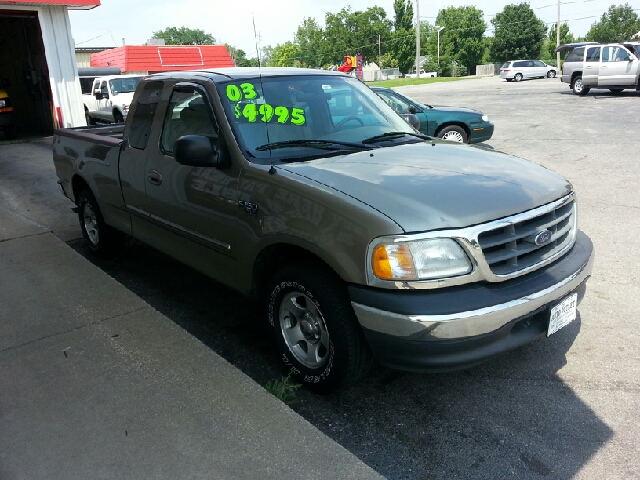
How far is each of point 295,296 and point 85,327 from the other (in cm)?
164

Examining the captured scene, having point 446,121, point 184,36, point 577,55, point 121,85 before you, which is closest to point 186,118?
point 446,121

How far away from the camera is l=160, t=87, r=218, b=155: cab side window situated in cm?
397

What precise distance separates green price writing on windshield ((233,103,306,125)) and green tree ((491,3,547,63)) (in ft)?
276

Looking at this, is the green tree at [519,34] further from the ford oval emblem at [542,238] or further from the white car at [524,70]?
the ford oval emblem at [542,238]

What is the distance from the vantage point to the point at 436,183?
3152 millimetres

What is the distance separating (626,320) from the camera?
4195 millimetres

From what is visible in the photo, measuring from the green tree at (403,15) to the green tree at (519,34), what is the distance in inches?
633

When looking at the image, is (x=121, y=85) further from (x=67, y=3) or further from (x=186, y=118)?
(x=186, y=118)

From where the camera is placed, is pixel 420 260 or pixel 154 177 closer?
pixel 420 260

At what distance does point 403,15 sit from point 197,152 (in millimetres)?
97634

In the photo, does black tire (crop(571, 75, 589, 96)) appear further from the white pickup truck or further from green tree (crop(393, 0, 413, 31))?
green tree (crop(393, 0, 413, 31))

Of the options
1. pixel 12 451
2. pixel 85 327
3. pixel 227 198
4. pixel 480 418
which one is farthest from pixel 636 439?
pixel 85 327

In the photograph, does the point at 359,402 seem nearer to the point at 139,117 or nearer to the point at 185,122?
the point at 185,122

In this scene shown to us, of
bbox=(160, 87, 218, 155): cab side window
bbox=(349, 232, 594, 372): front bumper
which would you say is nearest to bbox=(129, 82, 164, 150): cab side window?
bbox=(160, 87, 218, 155): cab side window
